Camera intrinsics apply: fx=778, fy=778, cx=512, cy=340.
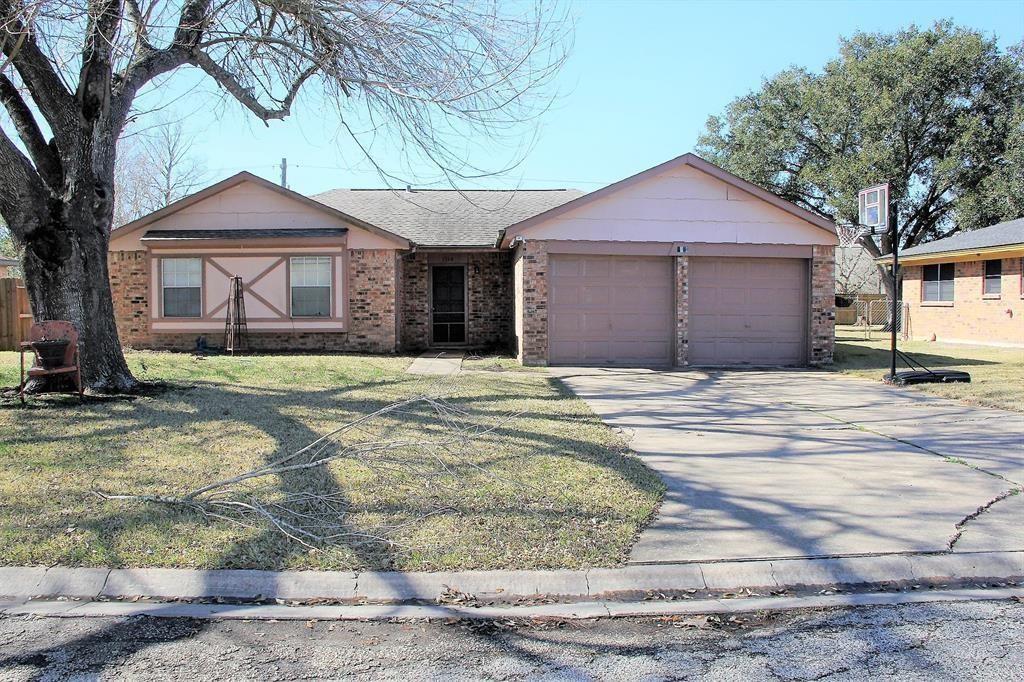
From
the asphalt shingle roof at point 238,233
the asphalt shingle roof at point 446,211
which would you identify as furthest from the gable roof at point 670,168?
the asphalt shingle roof at point 238,233

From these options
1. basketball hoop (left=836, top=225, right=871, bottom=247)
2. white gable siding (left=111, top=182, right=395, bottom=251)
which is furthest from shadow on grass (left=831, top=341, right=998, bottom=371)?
basketball hoop (left=836, top=225, right=871, bottom=247)

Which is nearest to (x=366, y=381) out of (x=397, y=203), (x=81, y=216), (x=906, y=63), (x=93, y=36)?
(x=81, y=216)

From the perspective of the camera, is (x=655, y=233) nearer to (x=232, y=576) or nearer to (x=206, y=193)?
(x=206, y=193)

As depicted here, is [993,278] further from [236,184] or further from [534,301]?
[236,184]

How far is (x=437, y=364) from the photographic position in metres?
15.2

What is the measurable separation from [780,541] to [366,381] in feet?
27.0

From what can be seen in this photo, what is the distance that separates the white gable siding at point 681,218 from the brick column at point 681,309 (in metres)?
0.52

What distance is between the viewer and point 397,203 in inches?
867

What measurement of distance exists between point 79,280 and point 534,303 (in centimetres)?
801

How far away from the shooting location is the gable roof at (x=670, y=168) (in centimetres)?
1501

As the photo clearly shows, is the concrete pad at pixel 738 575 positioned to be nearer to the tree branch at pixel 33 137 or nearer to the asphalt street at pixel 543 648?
the asphalt street at pixel 543 648

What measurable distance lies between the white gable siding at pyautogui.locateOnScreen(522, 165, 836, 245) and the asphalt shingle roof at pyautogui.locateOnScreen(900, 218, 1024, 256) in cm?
801

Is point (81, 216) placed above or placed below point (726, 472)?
above

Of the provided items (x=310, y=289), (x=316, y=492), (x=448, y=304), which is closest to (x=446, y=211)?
(x=448, y=304)
